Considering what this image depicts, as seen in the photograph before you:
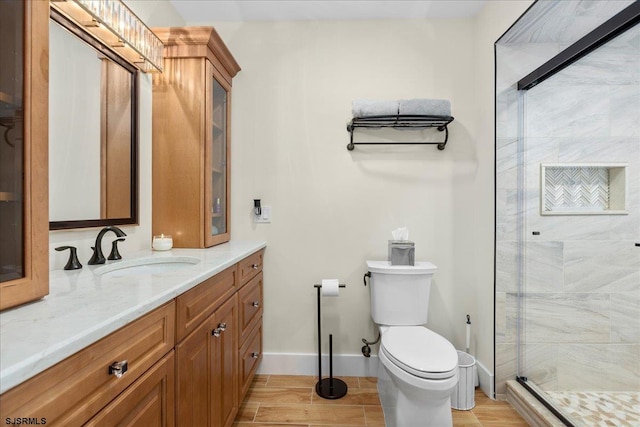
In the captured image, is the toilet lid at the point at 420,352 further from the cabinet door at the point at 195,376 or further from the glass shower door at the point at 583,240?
the cabinet door at the point at 195,376

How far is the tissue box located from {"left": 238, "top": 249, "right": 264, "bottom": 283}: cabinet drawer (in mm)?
877

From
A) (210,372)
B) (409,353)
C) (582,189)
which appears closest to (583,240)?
(582,189)

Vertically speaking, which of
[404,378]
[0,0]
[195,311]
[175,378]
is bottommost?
[404,378]

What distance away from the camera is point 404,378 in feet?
4.63

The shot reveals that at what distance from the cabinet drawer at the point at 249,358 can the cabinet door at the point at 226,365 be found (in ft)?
0.36

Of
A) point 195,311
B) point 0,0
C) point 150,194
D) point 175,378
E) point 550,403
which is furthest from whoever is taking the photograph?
point 150,194

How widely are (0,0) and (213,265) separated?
95 cm

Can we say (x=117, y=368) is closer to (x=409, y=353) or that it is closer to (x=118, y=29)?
(x=409, y=353)

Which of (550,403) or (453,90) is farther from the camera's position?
(453,90)

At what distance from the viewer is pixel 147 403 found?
31.9 inches

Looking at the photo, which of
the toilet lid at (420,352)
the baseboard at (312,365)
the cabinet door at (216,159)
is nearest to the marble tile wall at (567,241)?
the toilet lid at (420,352)

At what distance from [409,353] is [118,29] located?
199cm

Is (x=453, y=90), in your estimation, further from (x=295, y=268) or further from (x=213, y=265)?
(x=213, y=265)

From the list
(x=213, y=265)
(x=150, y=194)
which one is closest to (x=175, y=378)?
(x=213, y=265)
